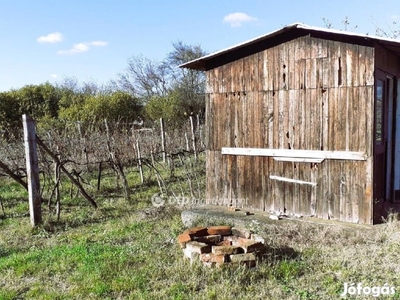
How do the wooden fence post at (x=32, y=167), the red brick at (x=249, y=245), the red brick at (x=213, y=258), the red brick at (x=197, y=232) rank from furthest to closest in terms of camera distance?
the wooden fence post at (x=32, y=167)
the red brick at (x=197, y=232)
the red brick at (x=249, y=245)
the red brick at (x=213, y=258)

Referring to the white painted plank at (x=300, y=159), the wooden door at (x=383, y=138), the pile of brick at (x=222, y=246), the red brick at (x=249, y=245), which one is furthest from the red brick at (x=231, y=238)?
the wooden door at (x=383, y=138)

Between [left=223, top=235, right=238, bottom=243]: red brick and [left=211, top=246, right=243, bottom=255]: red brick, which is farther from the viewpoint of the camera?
[left=223, top=235, right=238, bottom=243]: red brick

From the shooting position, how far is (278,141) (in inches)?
262

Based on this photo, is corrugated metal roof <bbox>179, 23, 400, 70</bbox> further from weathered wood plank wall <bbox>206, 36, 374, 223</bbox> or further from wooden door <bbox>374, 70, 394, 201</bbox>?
wooden door <bbox>374, 70, 394, 201</bbox>

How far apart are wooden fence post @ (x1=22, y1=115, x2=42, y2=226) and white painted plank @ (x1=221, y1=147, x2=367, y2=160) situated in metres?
3.49

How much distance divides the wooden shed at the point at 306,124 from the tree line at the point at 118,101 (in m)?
10.1

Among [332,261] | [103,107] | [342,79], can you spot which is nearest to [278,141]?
[342,79]

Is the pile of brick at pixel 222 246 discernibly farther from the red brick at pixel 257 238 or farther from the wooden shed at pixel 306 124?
the wooden shed at pixel 306 124

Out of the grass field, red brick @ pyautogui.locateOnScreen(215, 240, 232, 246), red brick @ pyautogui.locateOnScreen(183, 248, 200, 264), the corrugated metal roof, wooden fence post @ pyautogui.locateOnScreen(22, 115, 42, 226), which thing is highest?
the corrugated metal roof

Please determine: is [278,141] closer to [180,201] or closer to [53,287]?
[180,201]

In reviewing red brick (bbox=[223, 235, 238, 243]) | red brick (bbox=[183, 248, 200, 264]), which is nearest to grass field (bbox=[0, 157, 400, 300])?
red brick (bbox=[183, 248, 200, 264])

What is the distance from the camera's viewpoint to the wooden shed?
583 cm

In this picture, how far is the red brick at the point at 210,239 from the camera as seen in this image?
202 inches

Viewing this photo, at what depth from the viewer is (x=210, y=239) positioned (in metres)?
5.20
